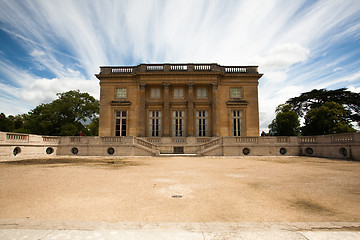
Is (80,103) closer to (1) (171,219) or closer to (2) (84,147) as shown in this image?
(2) (84,147)

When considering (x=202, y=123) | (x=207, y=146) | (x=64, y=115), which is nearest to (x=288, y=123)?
(x=202, y=123)

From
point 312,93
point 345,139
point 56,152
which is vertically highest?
point 312,93

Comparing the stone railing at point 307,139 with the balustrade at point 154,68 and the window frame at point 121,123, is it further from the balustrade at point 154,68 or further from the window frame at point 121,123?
the window frame at point 121,123

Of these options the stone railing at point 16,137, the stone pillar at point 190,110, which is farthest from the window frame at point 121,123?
the stone railing at point 16,137

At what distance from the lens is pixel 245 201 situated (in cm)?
469

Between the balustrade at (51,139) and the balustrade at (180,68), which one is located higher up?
the balustrade at (180,68)

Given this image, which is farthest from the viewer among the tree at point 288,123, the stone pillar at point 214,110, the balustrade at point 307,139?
the tree at point 288,123

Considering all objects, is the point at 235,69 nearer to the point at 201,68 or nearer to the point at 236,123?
the point at 201,68

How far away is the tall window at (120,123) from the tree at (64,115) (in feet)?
40.6

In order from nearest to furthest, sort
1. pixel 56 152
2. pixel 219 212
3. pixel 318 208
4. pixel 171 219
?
pixel 171 219 → pixel 219 212 → pixel 318 208 → pixel 56 152

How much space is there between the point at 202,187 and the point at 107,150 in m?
16.8

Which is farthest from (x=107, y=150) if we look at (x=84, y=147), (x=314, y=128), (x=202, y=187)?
(x=314, y=128)

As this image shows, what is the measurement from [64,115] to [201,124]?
91.7ft

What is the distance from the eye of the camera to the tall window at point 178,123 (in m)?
28.9
